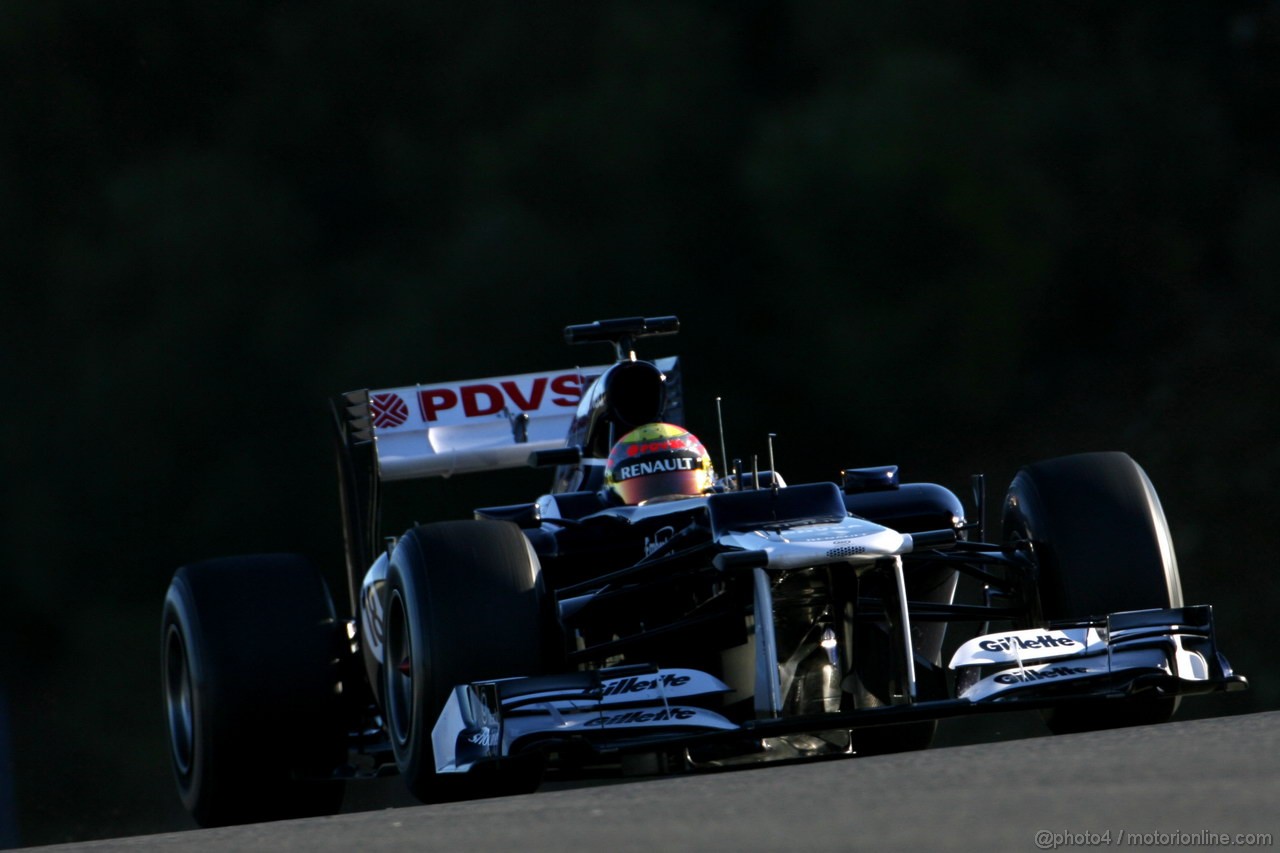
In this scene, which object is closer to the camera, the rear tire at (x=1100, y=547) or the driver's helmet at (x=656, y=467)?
the rear tire at (x=1100, y=547)

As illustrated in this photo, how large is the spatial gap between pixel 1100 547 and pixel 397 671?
8.14 feet

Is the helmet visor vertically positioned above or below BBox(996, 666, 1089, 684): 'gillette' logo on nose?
above

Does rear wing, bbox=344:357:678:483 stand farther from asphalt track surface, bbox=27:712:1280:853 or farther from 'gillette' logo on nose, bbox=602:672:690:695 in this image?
asphalt track surface, bbox=27:712:1280:853

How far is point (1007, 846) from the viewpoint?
3766mm

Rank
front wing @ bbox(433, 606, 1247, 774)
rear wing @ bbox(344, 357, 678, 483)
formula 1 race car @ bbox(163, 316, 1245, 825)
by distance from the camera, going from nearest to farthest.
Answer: front wing @ bbox(433, 606, 1247, 774) → formula 1 race car @ bbox(163, 316, 1245, 825) → rear wing @ bbox(344, 357, 678, 483)

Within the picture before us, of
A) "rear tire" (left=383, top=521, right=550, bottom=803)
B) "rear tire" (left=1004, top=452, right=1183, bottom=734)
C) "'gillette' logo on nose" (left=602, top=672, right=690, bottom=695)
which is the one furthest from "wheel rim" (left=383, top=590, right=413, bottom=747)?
"rear tire" (left=1004, top=452, right=1183, bottom=734)

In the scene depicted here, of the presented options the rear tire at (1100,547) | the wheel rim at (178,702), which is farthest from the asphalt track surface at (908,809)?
the wheel rim at (178,702)

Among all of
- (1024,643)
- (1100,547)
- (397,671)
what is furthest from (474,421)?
(1024,643)

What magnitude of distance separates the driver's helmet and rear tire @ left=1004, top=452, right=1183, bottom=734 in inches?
50.1

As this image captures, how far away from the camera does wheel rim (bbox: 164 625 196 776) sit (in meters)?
8.95

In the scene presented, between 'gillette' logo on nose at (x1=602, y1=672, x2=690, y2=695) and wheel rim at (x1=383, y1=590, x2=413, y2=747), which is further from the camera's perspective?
wheel rim at (x1=383, y1=590, x2=413, y2=747)

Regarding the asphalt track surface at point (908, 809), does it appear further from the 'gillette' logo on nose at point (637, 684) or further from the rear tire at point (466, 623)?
the rear tire at point (466, 623)

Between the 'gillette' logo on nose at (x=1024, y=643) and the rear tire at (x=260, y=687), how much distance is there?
2.73m

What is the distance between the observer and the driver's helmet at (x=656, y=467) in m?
8.41
